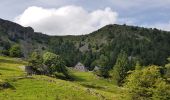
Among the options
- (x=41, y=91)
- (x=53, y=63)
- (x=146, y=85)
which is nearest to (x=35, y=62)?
(x=53, y=63)

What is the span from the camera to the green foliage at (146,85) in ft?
244

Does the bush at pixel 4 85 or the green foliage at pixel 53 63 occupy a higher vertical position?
the green foliage at pixel 53 63

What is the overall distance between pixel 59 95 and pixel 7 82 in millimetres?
14357

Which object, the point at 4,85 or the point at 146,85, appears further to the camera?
the point at 4,85

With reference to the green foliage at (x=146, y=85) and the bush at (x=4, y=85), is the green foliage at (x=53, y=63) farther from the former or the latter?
the green foliage at (x=146, y=85)

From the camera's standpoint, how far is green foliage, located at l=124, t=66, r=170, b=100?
74312 mm

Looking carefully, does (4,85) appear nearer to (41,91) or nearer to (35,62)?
(41,91)

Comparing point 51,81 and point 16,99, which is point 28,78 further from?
point 16,99

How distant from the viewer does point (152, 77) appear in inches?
3046

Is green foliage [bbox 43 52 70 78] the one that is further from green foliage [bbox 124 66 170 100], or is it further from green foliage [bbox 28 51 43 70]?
green foliage [bbox 124 66 170 100]

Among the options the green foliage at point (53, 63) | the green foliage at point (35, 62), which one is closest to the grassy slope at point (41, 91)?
the green foliage at point (35, 62)

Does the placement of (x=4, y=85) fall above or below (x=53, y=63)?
below

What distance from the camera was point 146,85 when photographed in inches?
3059

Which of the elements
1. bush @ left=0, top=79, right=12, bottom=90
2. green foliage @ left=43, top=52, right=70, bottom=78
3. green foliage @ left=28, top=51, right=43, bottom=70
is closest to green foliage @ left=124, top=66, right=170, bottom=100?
bush @ left=0, top=79, right=12, bottom=90
